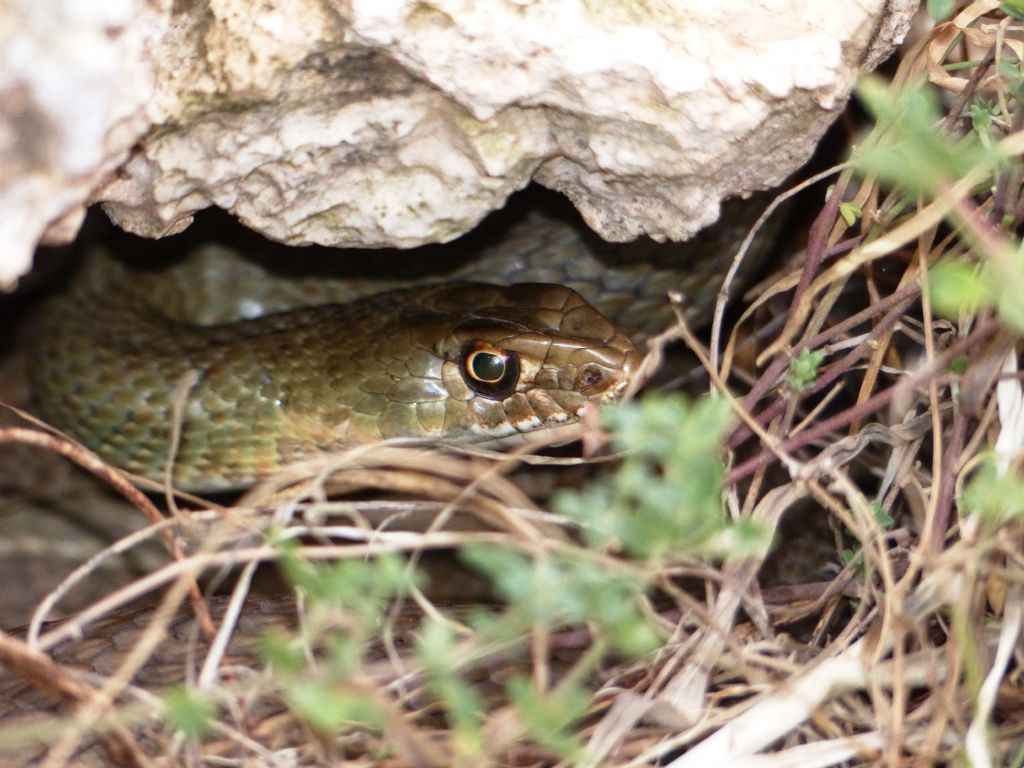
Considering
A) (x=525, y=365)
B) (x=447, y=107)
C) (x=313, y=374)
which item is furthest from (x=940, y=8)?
(x=313, y=374)

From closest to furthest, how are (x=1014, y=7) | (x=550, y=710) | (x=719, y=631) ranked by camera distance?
(x=550, y=710) < (x=719, y=631) < (x=1014, y=7)

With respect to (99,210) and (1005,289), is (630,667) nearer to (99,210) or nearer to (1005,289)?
(1005,289)

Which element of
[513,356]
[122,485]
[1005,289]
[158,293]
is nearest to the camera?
[1005,289]

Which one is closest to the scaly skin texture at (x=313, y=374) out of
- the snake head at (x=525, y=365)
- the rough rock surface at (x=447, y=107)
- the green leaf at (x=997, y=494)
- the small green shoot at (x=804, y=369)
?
the snake head at (x=525, y=365)

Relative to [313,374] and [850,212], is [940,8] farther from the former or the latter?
[313,374]

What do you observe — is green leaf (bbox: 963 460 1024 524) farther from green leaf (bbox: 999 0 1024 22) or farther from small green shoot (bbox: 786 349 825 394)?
green leaf (bbox: 999 0 1024 22)

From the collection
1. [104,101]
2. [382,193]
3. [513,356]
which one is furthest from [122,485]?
[513,356]
